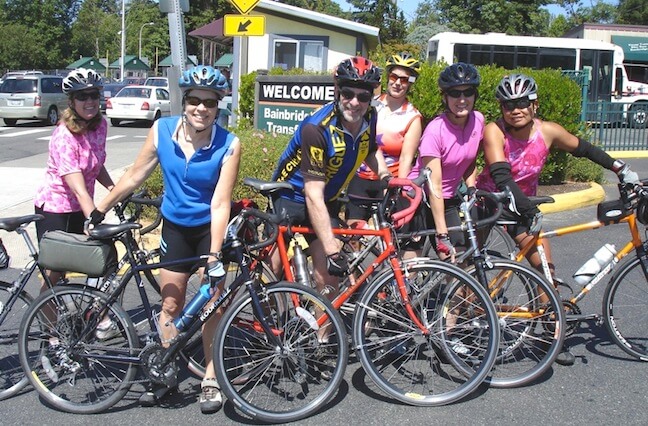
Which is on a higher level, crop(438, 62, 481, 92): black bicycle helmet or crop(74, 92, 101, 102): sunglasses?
crop(438, 62, 481, 92): black bicycle helmet

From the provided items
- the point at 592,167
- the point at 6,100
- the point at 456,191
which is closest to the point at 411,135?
the point at 456,191

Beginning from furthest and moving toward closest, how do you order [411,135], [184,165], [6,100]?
[6,100] < [411,135] < [184,165]

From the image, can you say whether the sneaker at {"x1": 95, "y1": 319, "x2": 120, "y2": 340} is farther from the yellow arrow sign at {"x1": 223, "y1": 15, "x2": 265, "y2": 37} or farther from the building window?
the building window

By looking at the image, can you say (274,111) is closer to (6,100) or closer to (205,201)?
(205,201)

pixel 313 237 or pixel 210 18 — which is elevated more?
pixel 210 18

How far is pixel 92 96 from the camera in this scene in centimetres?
439

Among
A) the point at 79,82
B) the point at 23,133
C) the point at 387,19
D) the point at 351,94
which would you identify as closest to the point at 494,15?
the point at 387,19

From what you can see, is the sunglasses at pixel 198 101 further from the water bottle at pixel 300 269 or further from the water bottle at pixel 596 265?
the water bottle at pixel 596 265

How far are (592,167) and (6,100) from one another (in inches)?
761

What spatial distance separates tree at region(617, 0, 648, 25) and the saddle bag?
60.4 metres

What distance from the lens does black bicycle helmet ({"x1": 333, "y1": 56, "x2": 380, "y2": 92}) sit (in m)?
3.95

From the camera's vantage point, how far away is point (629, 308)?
4625 millimetres

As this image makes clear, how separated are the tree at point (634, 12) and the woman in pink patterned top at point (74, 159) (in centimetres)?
5981

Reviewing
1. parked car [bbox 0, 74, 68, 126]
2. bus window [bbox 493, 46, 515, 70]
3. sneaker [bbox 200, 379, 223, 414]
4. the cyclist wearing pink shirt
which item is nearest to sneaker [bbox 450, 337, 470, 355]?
the cyclist wearing pink shirt
